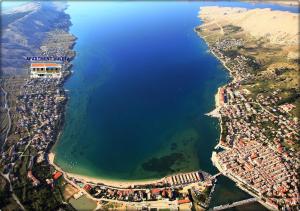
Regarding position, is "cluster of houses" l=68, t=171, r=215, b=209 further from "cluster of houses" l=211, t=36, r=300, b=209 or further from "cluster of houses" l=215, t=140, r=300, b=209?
"cluster of houses" l=211, t=36, r=300, b=209

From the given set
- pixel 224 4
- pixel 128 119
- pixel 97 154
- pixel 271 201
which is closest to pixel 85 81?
pixel 128 119

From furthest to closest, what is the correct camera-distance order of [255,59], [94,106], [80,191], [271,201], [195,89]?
[255,59] < [195,89] < [94,106] < [80,191] < [271,201]

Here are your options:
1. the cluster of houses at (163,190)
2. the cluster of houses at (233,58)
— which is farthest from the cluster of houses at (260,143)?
the cluster of houses at (163,190)

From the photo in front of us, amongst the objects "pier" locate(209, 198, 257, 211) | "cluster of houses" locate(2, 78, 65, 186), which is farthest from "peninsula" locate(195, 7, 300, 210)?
"cluster of houses" locate(2, 78, 65, 186)

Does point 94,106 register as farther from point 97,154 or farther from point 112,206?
point 112,206

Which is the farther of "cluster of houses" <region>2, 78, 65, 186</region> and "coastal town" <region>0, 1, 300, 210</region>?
"cluster of houses" <region>2, 78, 65, 186</region>

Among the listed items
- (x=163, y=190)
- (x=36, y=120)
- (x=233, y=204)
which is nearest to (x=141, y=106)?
(x=36, y=120)
